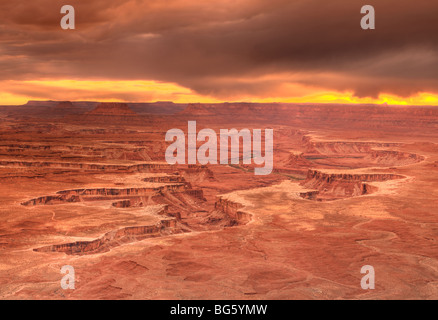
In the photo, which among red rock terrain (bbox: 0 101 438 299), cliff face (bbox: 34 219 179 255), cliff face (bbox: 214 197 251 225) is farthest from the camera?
cliff face (bbox: 214 197 251 225)

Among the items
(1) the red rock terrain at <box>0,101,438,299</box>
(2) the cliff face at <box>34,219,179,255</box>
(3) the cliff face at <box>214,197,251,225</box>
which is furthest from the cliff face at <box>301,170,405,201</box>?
(2) the cliff face at <box>34,219,179,255</box>

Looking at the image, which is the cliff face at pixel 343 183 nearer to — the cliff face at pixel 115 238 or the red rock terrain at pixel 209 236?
the red rock terrain at pixel 209 236

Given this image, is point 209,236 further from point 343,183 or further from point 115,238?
point 343,183

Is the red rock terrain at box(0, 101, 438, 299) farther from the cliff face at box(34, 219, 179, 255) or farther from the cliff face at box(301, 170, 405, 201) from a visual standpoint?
the cliff face at box(301, 170, 405, 201)

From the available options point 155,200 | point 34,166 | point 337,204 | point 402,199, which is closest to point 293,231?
point 337,204

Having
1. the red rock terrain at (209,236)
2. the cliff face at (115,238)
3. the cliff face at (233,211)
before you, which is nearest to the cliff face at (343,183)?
the red rock terrain at (209,236)

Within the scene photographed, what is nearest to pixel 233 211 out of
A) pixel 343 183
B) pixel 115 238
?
pixel 115 238

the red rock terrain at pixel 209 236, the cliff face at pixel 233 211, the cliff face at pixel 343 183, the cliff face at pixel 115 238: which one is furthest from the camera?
the cliff face at pixel 343 183

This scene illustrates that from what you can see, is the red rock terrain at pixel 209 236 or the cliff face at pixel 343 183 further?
the cliff face at pixel 343 183

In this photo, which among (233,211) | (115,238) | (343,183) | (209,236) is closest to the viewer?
(209,236)

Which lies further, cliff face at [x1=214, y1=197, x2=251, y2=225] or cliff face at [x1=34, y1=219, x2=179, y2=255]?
cliff face at [x1=214, y1=197, x2=251, y2=225]

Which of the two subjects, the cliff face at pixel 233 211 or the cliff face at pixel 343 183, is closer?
the cliff face at pixel 233 211

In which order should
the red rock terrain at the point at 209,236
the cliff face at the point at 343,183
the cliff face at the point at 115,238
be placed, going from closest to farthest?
the red rock terrain at the point at 209,236, the cliff face at the point at 115,238, the cliff face at the point at 343,183
